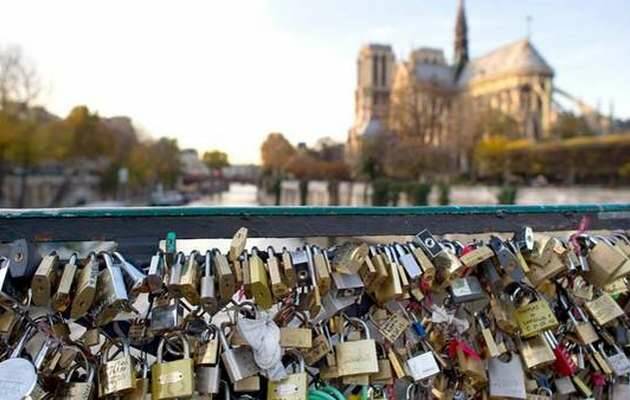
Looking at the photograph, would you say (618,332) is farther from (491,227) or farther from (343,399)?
(343,399)

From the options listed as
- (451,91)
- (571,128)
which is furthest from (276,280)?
(451,91)

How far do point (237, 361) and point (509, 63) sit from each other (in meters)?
79.0

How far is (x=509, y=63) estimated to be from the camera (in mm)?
73000

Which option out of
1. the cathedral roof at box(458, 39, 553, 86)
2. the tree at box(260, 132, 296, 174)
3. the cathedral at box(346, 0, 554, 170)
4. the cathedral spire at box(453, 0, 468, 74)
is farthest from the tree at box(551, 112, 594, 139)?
the cathedral spire at box(453, 0, 468, 74)

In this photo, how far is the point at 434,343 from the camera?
58.5 inches

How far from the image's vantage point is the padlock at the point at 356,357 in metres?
1.32

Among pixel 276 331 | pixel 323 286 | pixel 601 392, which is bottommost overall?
pixel 601 392

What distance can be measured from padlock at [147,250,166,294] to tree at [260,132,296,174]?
65128 mm

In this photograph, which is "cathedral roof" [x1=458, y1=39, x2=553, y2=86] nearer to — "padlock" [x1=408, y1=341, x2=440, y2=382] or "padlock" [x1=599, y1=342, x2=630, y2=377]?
"padlock" [x1=599, y1=342, x2=630, y2=377]

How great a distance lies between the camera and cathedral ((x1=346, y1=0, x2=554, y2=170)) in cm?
5156

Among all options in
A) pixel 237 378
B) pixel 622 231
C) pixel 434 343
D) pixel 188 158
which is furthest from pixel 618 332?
pixel 188 158

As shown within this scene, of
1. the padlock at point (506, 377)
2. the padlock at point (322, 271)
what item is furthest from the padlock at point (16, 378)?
A: the padlock at point (506, 377)

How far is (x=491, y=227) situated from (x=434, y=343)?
0.40 meters

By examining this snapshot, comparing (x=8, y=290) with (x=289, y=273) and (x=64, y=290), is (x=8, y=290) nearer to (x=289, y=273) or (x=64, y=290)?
(x=64, y=290)
